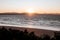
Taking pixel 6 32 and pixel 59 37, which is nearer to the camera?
pixel 59 37

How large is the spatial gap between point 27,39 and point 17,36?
0.60 m

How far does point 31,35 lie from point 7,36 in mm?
1173

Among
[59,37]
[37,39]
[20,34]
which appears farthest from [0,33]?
[59,37]

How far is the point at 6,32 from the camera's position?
9.84 metres

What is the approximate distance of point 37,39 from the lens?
9109 mm

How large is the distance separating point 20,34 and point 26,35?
339 millimetres

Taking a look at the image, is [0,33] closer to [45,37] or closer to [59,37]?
[45,37]

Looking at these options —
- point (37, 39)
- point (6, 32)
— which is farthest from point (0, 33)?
point (37, 39)

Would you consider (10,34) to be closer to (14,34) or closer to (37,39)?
(14,34)

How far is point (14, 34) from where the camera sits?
31.5 ft

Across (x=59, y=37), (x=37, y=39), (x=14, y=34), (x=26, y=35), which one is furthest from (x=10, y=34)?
(x=59, y=37)

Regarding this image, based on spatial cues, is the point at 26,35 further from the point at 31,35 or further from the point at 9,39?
the point at 9,39

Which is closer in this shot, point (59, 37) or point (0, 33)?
point (59, 37)

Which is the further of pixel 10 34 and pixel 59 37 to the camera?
pixel 10 34
